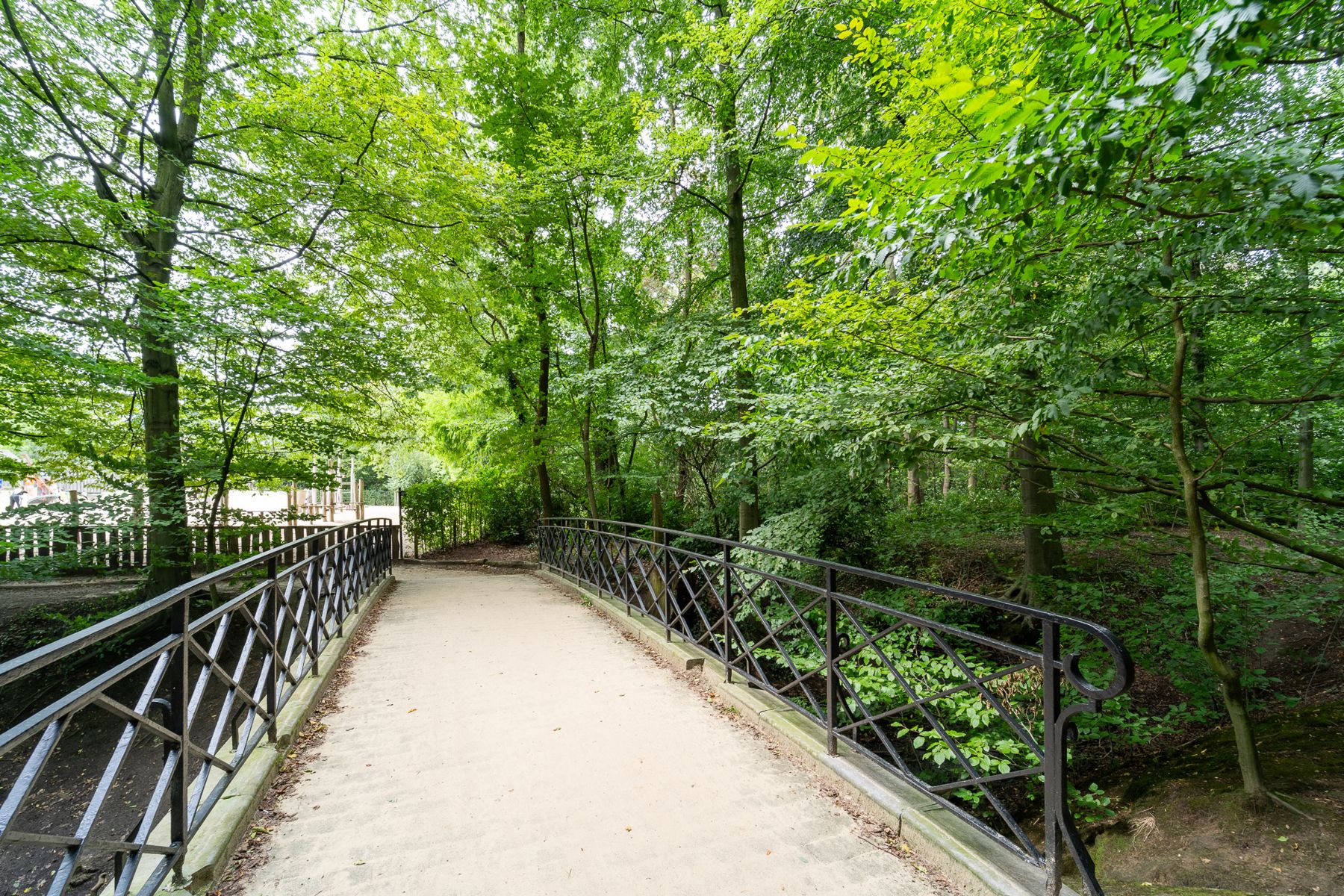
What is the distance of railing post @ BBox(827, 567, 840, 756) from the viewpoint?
2943 millimetres

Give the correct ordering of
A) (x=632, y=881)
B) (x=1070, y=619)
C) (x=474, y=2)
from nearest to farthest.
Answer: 1. (x=1070, y=619)
2. (x=632, y=881)
3. (x=474, y=2)

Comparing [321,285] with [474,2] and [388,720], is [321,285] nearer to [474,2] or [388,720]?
[474,2]

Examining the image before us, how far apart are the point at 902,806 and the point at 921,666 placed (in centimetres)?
193

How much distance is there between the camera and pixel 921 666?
13.6 ft

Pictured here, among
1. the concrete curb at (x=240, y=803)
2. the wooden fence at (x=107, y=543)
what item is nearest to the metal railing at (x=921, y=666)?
the concrete curb at (x=240, y=803)

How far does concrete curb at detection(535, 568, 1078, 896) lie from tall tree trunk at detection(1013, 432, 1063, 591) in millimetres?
3012

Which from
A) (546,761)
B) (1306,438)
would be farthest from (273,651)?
(1306,438)

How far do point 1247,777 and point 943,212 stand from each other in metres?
3.55

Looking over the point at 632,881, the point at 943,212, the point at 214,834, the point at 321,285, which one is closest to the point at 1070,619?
the point at 943,212

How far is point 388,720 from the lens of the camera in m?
3.59

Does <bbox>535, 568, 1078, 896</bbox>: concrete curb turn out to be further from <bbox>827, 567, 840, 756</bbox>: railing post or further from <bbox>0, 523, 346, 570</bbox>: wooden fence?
<bbox>0, 523, 346, 570</bbox>: wooden fence

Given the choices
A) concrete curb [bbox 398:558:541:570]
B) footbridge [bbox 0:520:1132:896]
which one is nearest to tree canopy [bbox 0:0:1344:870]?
footbridge [bbox 0:520:1132:896]

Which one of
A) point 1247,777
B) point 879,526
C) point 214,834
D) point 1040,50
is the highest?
point 1040,50

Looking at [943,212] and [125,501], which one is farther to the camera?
[125,501]
